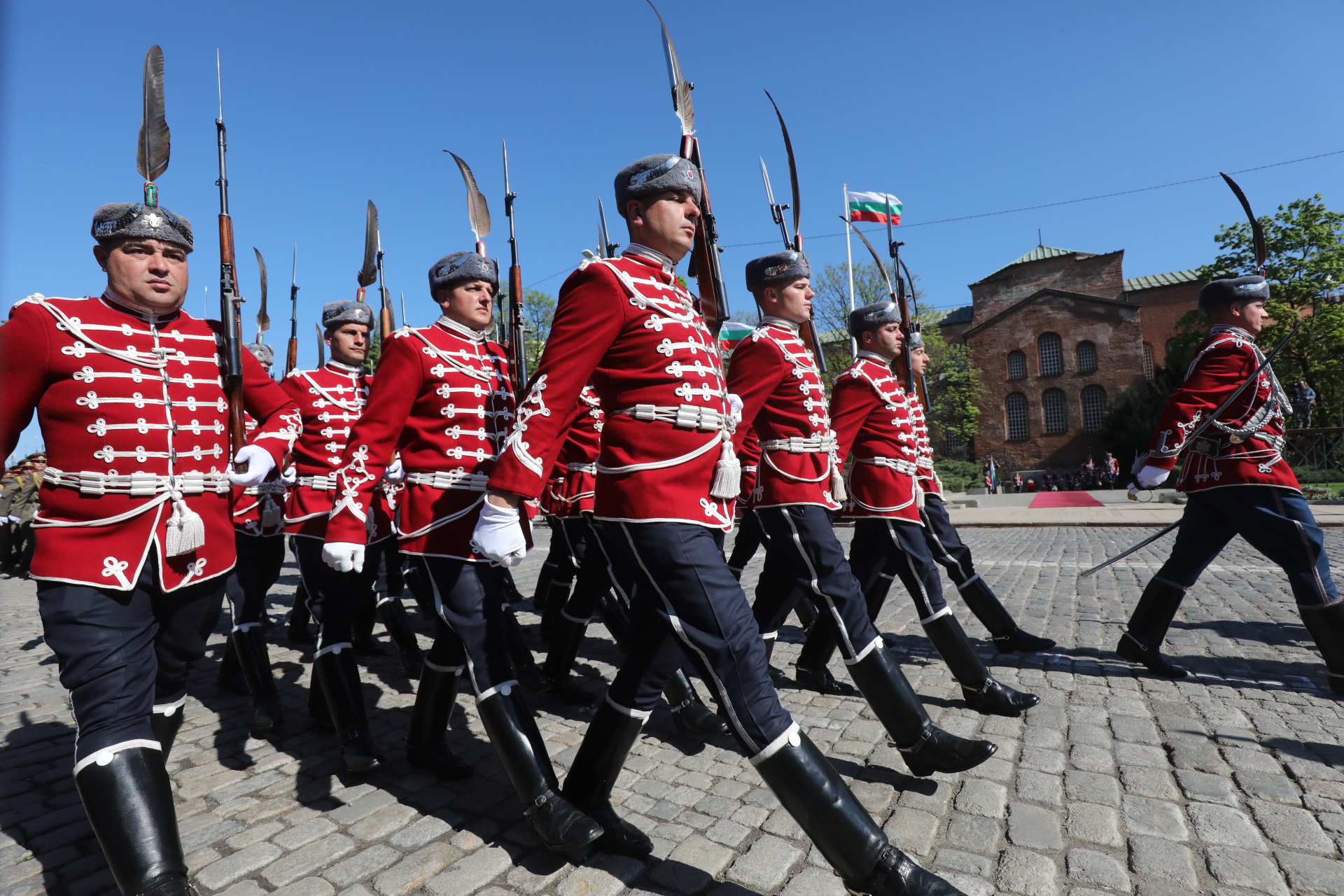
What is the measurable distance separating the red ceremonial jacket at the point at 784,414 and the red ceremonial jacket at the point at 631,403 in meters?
0.90

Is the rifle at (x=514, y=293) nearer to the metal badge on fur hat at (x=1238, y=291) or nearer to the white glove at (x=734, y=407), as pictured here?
the white glove at (x=734, y=407)

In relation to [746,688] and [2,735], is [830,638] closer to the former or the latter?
[746,688]

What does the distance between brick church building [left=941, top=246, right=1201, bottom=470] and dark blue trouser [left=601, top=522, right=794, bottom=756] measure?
47.3 metres

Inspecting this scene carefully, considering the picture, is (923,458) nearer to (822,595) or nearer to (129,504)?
(822,595)

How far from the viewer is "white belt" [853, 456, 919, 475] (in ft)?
14.0

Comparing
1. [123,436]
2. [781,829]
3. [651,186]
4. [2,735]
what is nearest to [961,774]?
[781,829]

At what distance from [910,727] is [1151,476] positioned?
2.58 m

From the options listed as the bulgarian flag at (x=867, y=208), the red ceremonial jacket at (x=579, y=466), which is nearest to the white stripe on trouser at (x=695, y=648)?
the red ceremonial jacket at (x=579, y=466)

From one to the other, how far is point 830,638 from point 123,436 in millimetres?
3302

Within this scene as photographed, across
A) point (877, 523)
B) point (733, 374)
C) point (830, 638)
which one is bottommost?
point (830, 638)

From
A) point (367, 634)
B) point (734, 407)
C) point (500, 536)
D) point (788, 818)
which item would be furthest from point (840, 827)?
point (367, 634)

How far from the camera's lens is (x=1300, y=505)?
4.20 m

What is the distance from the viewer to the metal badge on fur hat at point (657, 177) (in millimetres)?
2658

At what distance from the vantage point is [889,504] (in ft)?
13.7
